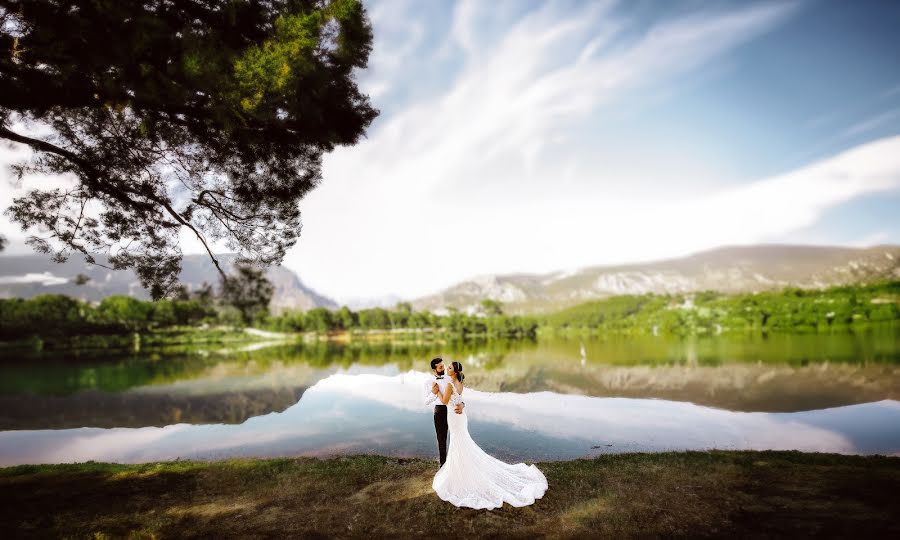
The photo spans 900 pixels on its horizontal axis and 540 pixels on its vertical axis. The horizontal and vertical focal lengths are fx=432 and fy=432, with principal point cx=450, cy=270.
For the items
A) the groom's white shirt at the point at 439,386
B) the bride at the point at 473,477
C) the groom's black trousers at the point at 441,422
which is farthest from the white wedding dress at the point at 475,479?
the groom's black trousers at the point at 441,422

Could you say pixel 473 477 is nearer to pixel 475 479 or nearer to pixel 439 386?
pixel 475 479

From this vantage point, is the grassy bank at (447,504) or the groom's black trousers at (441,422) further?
the groom's black trousers at (441,422)

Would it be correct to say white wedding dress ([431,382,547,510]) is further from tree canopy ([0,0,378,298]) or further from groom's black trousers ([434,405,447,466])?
tree canopy ([0,0,378,298])

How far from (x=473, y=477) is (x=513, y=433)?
893cm

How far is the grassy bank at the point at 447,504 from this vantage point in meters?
7.62

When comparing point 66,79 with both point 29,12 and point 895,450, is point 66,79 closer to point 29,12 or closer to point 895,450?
point 29,12

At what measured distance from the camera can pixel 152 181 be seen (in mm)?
9875

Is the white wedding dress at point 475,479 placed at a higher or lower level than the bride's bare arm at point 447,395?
lower

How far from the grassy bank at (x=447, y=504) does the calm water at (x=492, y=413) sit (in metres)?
3.99

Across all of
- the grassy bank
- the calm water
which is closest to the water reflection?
the calm water

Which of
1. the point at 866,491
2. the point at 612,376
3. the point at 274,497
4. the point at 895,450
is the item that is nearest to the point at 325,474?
the point at 274,497

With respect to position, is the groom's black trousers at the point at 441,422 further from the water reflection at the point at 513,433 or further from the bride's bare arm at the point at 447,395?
the water reflection at the point at 513,433

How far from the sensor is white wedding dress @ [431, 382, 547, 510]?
8.89m

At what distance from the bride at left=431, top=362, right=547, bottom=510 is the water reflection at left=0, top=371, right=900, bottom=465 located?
4927 mm
